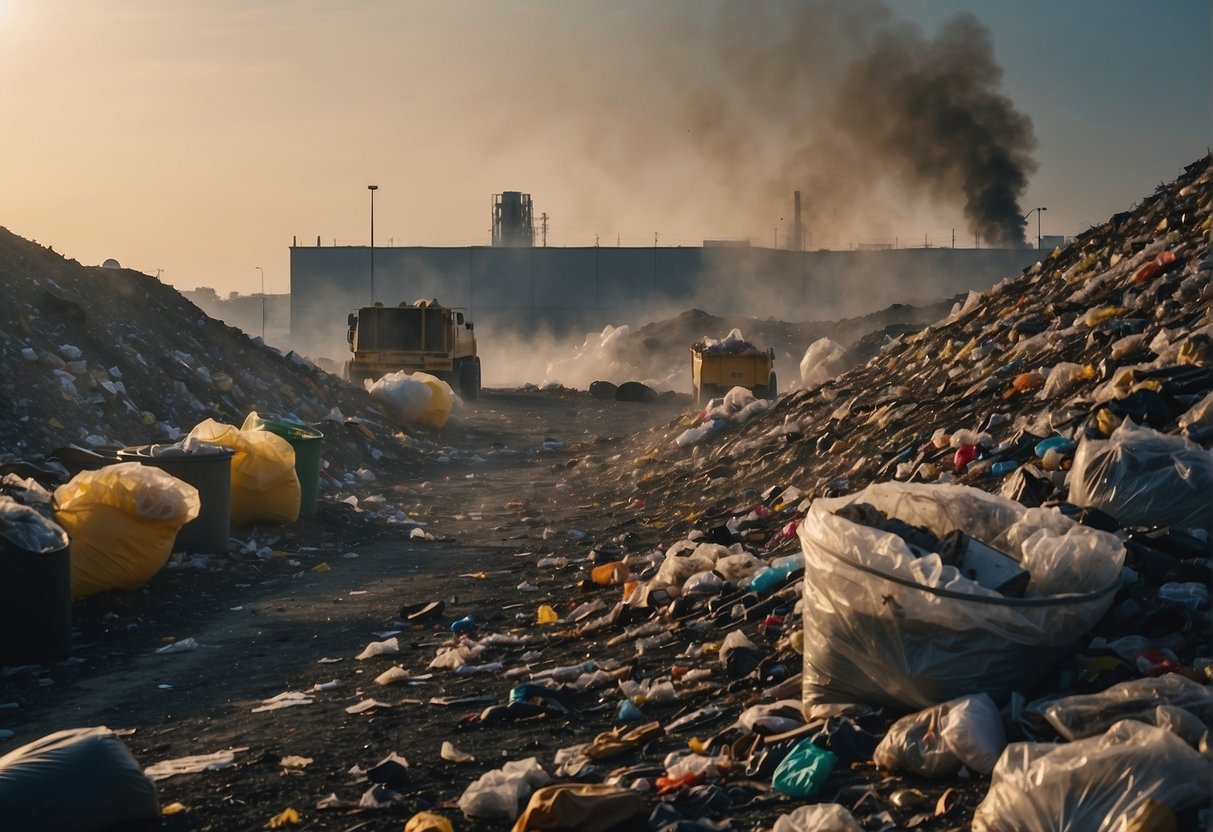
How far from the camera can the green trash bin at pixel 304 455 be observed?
11.1 metres

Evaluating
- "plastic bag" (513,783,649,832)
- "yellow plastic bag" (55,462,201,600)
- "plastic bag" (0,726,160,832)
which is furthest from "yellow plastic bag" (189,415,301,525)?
"plastic bag" (513,783,649,832)

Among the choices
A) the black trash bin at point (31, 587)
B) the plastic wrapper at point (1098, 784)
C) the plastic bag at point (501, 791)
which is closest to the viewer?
the plastic wrapper at point (1098, 784)

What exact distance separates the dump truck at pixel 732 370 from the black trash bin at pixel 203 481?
12.9 metres

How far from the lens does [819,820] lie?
3.50m

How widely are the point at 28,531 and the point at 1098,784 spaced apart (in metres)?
5.43

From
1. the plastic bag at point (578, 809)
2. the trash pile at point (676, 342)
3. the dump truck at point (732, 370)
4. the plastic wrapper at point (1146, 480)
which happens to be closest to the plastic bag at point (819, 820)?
the plastic bag at point (578, 809)

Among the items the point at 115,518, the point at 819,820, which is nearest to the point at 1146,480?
the point at 819,820

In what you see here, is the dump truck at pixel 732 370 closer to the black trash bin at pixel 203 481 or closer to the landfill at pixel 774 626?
the landfill at pixel 774 626

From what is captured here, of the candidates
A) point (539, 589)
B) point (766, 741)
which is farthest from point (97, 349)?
point (766, 741)

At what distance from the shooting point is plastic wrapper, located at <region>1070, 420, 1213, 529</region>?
17.8 ft

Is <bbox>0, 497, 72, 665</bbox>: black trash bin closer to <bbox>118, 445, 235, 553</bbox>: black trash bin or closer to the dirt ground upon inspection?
the dirt ground

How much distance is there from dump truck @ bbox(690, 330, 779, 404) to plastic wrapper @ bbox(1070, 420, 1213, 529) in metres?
15.5

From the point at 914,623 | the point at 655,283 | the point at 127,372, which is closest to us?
the point at 914,623

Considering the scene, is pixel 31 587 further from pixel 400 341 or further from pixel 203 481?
pixel 400 341
